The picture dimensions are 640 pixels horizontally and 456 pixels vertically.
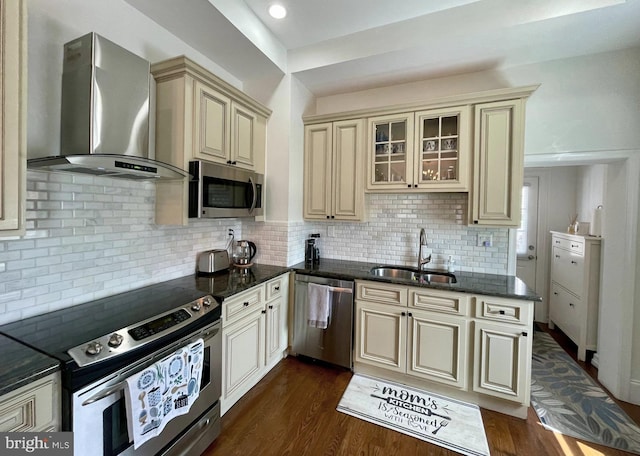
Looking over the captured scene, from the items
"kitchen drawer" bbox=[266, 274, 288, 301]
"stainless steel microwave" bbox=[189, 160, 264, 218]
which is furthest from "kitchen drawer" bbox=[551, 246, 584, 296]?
"stainless steel microwave" bbox=[189, 160, 264, 218]

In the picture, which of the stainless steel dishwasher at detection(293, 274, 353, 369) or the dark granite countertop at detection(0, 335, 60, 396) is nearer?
the dark granite countertop at detection(0, 335, 60, 396)

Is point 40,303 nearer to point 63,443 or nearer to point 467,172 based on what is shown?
point 63,443

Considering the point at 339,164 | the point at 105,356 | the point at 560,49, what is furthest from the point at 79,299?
the point at 560,49

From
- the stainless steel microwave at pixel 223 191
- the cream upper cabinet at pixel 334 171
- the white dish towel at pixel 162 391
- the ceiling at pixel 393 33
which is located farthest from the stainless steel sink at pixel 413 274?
the ceiling at pixel 393 33

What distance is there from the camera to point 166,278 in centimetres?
216

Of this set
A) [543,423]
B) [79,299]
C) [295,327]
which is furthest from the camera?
[295,327]

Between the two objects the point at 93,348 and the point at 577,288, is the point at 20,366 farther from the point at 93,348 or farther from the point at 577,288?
the point at 577,288

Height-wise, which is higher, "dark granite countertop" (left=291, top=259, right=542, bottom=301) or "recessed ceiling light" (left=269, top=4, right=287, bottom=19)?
"recessed ceiling light" (left=269, top=4, right=287, bottom=19)

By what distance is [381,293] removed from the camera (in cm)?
238

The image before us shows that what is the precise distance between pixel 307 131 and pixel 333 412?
2.65 metres

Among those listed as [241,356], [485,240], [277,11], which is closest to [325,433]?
[241,356]

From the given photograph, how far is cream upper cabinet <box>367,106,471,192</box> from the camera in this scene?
2412mm

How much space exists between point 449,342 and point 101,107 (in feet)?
9.19

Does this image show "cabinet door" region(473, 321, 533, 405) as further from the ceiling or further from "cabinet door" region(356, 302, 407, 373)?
the ceiling
